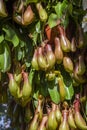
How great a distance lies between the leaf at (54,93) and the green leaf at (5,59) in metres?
0.18

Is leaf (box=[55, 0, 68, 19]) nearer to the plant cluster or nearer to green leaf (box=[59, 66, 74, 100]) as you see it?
the plant cluster

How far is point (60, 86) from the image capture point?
1.53 meters

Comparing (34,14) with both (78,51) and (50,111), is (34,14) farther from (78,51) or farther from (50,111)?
(50,111)

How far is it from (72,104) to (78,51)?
0.69 feet

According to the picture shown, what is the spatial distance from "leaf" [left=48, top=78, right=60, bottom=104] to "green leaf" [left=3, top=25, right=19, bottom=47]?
0.71 feet

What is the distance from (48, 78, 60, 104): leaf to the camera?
1545mm

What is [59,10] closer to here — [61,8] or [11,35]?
[61,8]

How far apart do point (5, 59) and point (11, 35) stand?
0.30 ft

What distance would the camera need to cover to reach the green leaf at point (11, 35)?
1495 mm

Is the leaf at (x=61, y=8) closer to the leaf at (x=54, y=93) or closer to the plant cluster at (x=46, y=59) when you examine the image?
the plant cluster at (x=46, y=59)

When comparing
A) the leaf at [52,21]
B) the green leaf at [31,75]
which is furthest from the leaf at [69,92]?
the leaf at [52,21]

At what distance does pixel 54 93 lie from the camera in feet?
5.08

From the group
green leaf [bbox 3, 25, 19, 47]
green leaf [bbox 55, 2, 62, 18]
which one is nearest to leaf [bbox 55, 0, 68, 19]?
green leaf [bbox 55, 2, 62, 18]

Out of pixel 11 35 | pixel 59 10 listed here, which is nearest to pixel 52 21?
pixel 59 10
